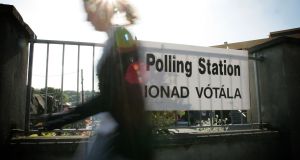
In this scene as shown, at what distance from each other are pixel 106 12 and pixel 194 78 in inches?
74.5

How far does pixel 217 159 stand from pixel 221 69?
124 centimetres

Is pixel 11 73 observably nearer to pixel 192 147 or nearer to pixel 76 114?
pixel 76 114

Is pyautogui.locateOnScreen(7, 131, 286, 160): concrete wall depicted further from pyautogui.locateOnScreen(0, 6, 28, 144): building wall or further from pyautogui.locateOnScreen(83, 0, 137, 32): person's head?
pyautogui.locateOnScreen(83, 0, 137, 32): person's head

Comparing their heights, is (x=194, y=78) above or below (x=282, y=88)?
above

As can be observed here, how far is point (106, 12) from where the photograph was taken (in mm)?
2291

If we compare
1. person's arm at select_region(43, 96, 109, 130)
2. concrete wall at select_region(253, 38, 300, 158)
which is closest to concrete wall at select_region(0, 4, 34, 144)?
person's arm at select_region(43, 96, 109, 130)

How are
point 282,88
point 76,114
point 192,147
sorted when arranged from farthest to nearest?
point 282,88 < point 192,147 < point 76,114

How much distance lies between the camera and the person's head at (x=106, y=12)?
2256mm

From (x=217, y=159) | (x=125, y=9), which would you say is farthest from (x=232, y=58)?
(x=125, y=9)

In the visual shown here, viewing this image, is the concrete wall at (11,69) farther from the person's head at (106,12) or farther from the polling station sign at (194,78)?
the polling station sign at (194,78)

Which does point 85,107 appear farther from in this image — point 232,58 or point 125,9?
point 232,58

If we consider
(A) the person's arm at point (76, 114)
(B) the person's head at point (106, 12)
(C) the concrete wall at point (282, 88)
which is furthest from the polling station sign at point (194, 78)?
(A) the person's arm at point (76, 114)

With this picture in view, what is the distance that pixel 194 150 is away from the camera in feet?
11.3

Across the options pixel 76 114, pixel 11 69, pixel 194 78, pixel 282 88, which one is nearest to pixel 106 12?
pixel 76 114
